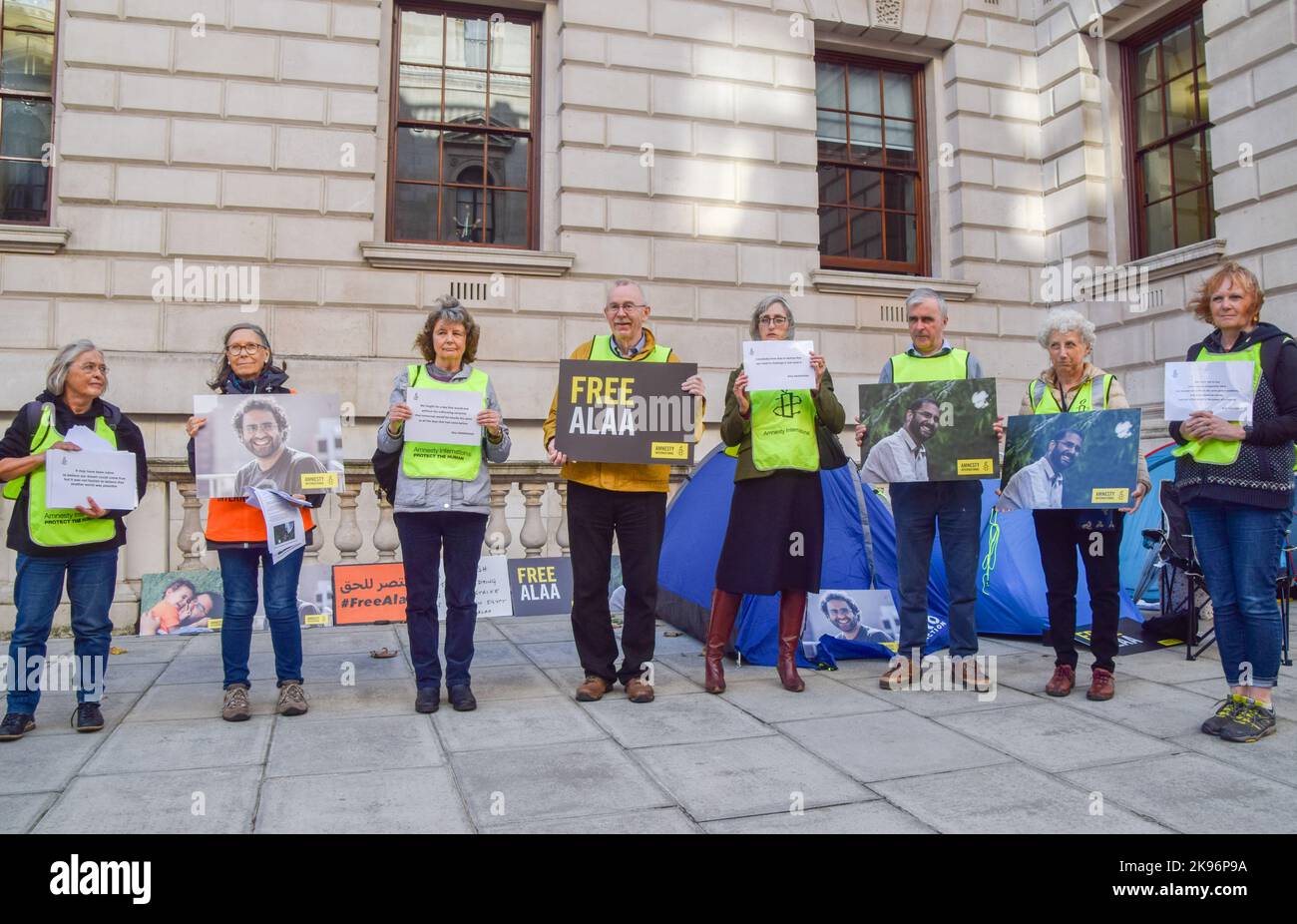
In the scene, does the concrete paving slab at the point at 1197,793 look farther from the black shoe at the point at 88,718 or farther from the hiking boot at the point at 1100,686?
the black shoe at the point at 88,718

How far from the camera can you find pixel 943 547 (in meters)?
5.28

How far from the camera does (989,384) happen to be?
4988 millimetres

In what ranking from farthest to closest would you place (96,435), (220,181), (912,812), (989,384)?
(220,181)
(989,384)
(96,435)
(912,812)

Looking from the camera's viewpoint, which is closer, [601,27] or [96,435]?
[96,435]

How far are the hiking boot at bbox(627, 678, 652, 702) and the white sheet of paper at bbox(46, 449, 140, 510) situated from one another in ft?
8.72

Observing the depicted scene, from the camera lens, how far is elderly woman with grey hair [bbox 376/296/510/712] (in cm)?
473

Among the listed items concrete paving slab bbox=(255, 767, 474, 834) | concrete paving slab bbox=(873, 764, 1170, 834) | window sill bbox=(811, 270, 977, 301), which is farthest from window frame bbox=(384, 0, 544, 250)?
concrete paving slab bbox=(873, 764, 1170, 834)

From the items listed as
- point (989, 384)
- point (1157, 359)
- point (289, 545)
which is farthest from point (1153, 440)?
point (289, 545)

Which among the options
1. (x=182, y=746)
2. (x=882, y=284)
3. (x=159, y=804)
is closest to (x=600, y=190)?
(x=882, y=284)

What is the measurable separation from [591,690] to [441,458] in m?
1.48

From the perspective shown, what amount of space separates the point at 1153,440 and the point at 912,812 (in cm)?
861

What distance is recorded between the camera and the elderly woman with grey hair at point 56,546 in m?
4.36

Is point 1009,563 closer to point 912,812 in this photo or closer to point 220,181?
point 912,812

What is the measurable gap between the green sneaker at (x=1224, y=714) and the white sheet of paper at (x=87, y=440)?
5.39 metres
